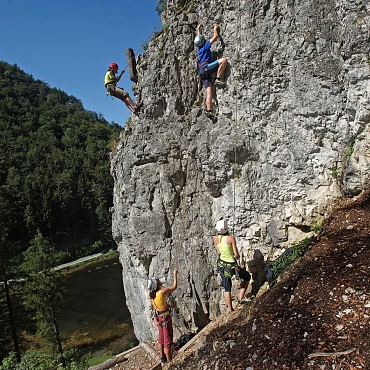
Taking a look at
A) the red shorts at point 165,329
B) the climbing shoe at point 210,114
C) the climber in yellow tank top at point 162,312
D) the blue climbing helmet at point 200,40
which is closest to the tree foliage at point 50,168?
the climbing shoe at point 210,114

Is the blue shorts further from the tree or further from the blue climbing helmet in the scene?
the tree

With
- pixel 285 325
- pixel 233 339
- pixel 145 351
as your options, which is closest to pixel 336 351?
pixel 285 325

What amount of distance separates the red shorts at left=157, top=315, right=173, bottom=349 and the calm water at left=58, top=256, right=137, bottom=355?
54.1 feet

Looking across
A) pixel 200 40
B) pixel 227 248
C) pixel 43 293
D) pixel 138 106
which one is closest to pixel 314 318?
pixel 227 248

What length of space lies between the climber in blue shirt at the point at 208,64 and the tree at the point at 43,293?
1777cm

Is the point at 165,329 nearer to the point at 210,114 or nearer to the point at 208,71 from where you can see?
the point at 210,114

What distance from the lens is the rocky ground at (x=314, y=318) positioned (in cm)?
430

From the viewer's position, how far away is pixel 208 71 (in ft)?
29.0

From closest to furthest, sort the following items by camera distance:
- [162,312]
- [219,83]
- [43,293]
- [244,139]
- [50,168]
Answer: [162,312], [244,139], [219,83], [43,293], [50,168]

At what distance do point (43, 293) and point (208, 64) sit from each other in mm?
18925

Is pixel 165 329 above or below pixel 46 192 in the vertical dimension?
below

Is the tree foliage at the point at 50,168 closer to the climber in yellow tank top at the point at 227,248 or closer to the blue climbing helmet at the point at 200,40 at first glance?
the blue climbing helmet at the point at 200,40

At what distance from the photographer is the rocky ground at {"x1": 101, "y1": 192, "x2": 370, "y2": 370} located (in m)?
4.30

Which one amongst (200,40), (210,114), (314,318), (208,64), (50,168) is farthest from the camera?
(50,168)
